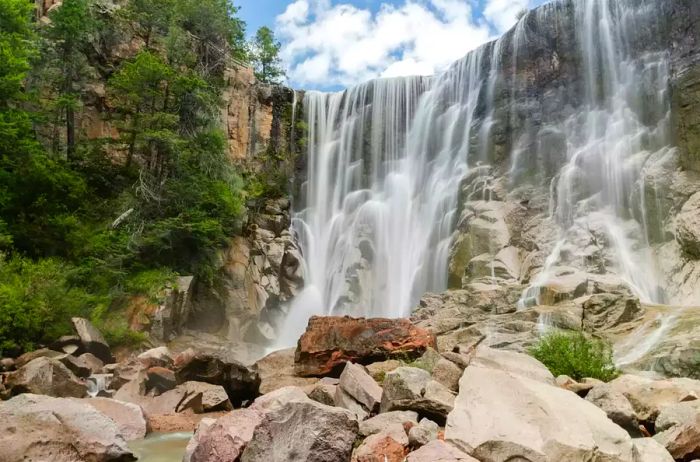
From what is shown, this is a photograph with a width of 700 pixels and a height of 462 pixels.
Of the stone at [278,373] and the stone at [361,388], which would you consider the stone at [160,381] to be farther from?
the stone at [361,388]

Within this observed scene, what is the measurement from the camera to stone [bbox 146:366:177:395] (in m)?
12.4

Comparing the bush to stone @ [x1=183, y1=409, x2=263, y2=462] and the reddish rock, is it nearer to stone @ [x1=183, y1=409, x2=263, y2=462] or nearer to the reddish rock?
the reddish rock

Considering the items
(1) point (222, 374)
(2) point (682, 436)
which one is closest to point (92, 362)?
(1) point (222, 374)

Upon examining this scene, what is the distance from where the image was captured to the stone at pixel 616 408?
276 inches

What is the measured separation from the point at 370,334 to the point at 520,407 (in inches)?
329

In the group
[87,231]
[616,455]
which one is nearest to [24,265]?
[87,231]

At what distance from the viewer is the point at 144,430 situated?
30.7 feet

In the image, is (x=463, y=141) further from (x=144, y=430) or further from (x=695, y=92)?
(x=144, y=430)

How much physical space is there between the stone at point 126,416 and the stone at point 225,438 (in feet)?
9.51

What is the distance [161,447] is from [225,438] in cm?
296

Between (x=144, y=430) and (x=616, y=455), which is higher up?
(x=616, y=455)

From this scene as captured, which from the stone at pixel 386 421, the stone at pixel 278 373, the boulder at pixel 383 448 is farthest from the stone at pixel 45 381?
the boulder at pixel 383 448

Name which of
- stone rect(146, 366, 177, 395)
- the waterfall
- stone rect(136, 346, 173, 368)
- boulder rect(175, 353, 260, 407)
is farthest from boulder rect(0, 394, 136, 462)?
the waterfall

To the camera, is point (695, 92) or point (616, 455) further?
point (695, 92)
